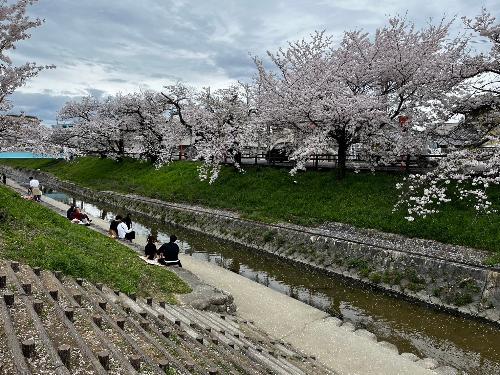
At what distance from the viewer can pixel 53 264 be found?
10672 mm

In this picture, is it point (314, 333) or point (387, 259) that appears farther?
point (387, 259)

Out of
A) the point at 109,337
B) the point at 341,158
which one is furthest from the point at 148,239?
the point at 341,158

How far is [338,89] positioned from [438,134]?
649cm

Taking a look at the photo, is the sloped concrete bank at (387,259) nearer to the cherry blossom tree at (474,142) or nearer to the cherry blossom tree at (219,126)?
the cherry blossom tree at (474,142)

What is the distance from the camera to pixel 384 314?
1490 centimetres

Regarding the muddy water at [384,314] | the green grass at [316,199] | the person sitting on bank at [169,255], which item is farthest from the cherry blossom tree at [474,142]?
the person sitting on bank at [169,255]

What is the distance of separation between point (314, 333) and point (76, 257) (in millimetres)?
7149

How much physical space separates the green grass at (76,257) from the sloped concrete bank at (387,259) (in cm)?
840

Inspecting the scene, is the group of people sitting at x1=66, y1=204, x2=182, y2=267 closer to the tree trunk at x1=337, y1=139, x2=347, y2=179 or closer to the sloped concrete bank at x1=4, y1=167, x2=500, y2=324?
the sloped concrete bank at x1=4, y1=167, x2=500, y2=324

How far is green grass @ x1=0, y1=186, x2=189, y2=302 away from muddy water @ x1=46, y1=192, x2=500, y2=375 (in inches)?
234

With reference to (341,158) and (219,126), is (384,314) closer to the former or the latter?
(341,158)

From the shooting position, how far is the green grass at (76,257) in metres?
10.9

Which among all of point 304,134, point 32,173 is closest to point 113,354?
point 304,134

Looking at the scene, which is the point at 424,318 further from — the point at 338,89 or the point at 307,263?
the point at 338,89
